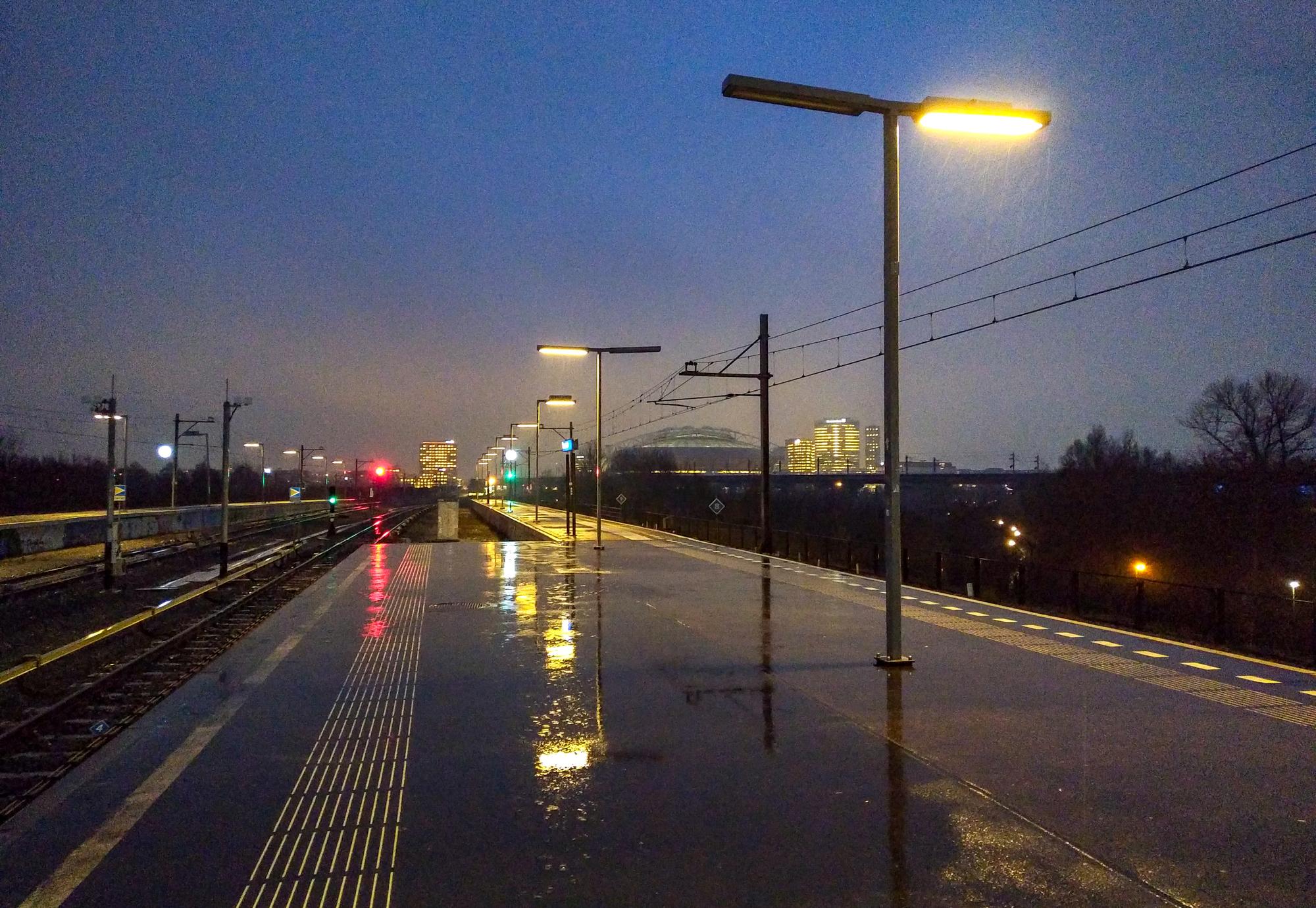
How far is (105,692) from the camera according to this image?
11.1 m

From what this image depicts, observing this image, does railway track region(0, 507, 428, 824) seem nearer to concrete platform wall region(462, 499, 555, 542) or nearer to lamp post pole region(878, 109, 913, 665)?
lamp post pole region(878, 109, 913, 665)

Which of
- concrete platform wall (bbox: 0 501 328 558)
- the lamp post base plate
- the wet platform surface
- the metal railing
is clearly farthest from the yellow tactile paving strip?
concrete platform wall (bbox: 0 501 328 558)

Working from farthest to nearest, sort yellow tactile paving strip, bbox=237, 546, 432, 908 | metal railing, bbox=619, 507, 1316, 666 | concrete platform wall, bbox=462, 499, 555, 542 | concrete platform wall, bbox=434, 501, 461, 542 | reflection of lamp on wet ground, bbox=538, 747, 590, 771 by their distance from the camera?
concrete platform wall, bbox=434, 501, 461, 542 < concrete platform wall, bbox=462, 499, 555, 542 < metal railing, bbox=619, 507, 1316, 666 < reflection of lamp on wet ground, bbox=538, 747, 590, 771 < yellow tactile paving strip, bbox=237, 546, 432, 908

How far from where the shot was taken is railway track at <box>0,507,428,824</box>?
774 centimetres

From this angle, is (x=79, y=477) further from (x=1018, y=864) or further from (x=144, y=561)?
(x=1018, y=864)

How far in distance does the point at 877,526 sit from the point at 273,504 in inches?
2175

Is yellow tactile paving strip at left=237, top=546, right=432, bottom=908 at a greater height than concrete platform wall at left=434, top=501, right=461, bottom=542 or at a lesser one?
greater

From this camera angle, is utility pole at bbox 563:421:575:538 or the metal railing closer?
the metal railing

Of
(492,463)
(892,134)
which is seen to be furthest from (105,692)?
(492,463)

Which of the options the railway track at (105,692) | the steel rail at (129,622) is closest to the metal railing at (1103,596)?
the railway track at (105,692)

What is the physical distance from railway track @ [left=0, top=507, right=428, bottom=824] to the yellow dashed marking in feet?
37.2

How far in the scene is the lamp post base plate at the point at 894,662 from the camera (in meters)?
10.8

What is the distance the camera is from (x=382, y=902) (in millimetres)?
4633

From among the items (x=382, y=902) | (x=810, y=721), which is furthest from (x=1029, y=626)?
(x=382, y=902)
